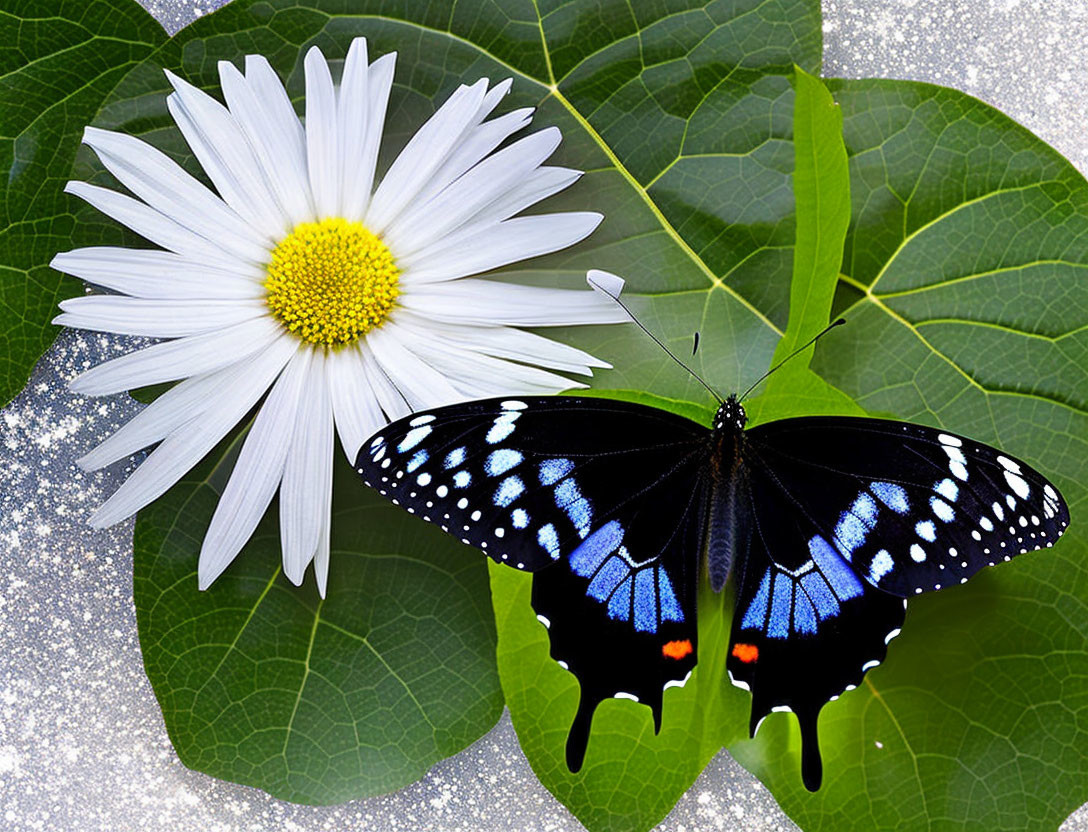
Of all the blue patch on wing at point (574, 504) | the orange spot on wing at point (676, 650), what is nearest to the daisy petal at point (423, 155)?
the blue patch on wing at point (574, 504)

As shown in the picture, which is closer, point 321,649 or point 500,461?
point 500,461

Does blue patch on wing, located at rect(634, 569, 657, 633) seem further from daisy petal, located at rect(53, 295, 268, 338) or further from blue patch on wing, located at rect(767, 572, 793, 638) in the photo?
daisy petal, located at rect(53, 295, 268, 338)

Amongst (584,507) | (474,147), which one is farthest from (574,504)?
(474,147)

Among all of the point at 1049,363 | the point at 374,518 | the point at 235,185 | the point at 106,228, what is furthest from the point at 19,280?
the point at 1049,363

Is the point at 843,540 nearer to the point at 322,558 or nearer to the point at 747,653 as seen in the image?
the point at 747,653

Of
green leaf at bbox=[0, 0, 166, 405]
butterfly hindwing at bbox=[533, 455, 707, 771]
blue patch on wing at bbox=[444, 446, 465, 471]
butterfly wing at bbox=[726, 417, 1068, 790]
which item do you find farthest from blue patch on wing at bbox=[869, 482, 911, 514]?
green leaf at bbox=[0, 0, 166, 405]

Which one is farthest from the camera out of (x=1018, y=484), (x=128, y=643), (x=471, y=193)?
(x=128, y=643)

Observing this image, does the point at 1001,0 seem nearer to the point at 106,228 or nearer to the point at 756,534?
the point at 756,534
